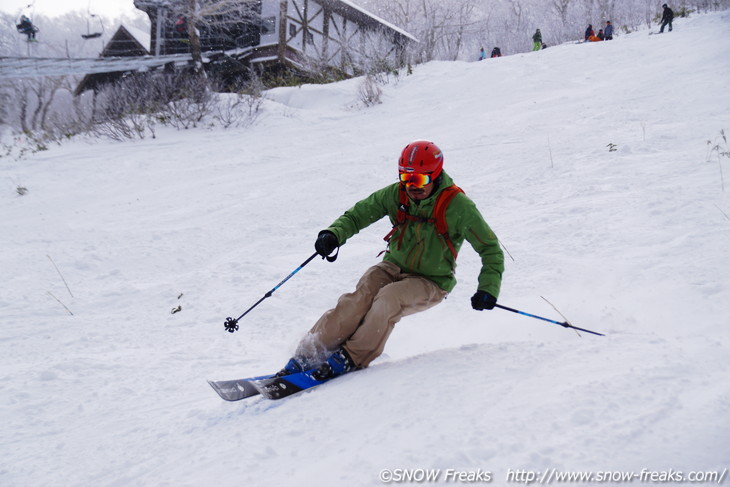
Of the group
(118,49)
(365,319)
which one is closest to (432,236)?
(365,319)

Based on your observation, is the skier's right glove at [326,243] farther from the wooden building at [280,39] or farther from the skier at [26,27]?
the skier at [26,27]

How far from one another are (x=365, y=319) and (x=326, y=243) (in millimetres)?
605

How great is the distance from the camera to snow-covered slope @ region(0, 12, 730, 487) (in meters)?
2.00

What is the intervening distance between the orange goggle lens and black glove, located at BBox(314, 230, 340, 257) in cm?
63

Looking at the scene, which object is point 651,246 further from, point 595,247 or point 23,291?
point 23,291

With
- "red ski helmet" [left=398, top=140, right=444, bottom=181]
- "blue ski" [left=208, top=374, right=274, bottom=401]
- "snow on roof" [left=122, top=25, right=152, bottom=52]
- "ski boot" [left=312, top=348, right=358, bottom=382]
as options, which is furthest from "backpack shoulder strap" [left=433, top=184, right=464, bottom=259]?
"snow on roof" [left=122, top=25, right=152, bottom=52]

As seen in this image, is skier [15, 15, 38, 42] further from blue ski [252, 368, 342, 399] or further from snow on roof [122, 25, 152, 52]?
blue ski [252, 368, 342, 399]

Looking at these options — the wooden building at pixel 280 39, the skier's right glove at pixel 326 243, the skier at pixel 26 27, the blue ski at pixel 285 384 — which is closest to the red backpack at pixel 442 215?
the skier's right glove at pixel 326 243

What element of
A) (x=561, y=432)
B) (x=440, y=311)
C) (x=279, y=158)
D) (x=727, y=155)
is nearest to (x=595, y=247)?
(x=440, y=311)

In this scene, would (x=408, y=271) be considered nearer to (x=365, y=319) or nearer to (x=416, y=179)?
(x=365, y=319)

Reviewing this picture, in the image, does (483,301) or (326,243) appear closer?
(483,301)

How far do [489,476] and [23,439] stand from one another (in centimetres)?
249

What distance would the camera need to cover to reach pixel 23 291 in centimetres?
491

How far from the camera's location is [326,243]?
10.9 feet
